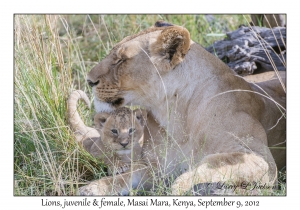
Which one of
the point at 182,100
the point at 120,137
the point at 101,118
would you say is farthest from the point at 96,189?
the point at 182,100

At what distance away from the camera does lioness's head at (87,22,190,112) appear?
417cm

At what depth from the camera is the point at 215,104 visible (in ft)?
13.8

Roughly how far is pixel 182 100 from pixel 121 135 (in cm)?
50

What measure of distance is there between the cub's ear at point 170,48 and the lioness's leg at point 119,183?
0.73 meters

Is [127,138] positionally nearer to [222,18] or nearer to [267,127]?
[267,127]

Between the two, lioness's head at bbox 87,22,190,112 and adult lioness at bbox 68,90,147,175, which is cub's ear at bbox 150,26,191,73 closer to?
lioness's head at bbox 87,22,190,112

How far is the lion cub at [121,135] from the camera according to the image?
4.33m

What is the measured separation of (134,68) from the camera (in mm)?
4234

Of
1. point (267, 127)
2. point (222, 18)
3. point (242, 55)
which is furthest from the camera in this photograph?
point (222, 18)

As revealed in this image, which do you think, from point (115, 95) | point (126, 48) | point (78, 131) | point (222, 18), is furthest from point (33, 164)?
point (222, 18)

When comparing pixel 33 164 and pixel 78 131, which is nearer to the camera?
pixel 33 164

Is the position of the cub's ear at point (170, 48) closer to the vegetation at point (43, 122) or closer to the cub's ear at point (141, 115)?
the cub's ear at point (141, 115)

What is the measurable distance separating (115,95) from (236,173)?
102cm

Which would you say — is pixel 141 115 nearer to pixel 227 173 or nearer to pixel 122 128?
pixel 122 128
